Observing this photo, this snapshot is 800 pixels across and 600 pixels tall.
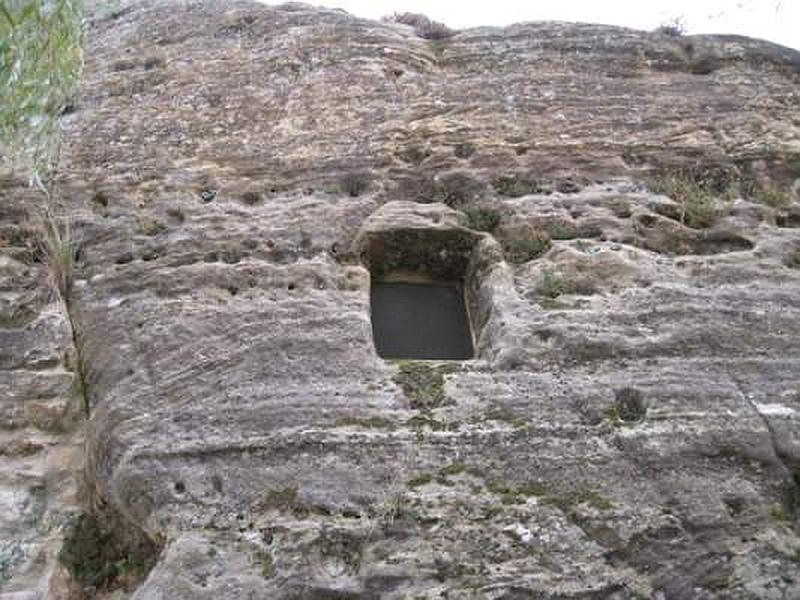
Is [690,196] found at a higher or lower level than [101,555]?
higher

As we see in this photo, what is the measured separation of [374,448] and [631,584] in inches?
60.0

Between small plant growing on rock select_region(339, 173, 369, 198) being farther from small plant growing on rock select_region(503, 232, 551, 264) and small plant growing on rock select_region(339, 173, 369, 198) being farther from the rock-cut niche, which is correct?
small plant growing on rock select_region(503, 232, 551, 264)

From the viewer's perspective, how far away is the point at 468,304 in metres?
7.14

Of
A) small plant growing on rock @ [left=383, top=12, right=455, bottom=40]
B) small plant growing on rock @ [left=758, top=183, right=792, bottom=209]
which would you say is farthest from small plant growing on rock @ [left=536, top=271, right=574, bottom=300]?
small plant growing on rock @ [left=383, top=12, right=455, bottom=40]

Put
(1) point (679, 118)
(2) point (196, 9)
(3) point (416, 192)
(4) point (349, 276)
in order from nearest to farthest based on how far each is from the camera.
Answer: (4) point (349, 276), (3) point (416, 192), (1) point (679, 118), (2) point (196, 9)

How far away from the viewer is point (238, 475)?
5535 millimetres

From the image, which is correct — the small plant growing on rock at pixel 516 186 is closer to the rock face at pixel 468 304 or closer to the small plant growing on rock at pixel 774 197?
the rock face at pixel 468 304

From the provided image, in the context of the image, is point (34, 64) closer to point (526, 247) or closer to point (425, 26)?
point (526, 247)

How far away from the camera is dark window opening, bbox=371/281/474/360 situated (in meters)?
6.71

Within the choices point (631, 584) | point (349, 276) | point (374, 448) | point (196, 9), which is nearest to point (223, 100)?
point (196, 9)

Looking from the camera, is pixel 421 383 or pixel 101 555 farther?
pixel 421 383

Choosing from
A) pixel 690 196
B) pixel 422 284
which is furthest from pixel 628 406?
pixel 690 196

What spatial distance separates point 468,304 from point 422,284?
407mm

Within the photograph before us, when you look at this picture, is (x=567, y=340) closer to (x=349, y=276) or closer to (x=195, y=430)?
(x=349, y=276)
